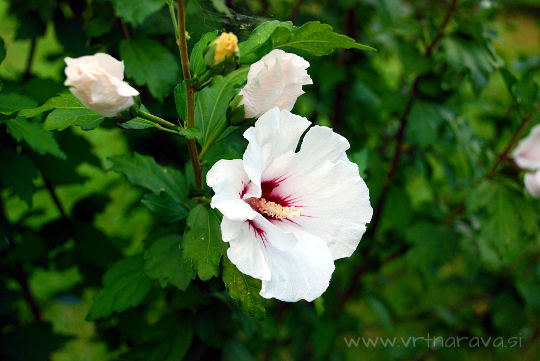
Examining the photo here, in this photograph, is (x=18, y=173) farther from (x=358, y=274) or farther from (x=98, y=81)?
(x=358, y=274)

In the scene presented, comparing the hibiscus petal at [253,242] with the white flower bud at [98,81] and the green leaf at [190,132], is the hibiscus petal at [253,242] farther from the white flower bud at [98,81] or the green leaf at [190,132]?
the white flower bud at [98,81]

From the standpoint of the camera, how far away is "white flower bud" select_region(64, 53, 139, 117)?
2.86 feet

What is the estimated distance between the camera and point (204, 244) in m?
1.06

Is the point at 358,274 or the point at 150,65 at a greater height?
the point at 150,65

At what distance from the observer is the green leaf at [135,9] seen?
147cm

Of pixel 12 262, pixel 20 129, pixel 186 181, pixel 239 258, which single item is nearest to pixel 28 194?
pixel 20 129

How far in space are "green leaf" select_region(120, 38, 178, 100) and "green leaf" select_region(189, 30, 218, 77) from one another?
0.56 meters

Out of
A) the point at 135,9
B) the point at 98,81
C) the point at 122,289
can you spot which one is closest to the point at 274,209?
the point at 98,81

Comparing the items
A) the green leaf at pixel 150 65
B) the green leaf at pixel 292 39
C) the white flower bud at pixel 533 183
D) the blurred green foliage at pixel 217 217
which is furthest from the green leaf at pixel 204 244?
the white flower bud at pixel 533 183

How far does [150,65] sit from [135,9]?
0.64ft

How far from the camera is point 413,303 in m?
3.14

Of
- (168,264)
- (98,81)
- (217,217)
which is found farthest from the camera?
(168,264)

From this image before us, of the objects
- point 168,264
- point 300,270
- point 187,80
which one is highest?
point 187,80

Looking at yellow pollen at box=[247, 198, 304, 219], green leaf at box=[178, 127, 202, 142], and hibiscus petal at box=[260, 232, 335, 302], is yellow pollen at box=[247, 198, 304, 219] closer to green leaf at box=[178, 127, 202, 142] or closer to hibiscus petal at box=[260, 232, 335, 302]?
hibiscus petal at box=[260, 232, 335, 302]
